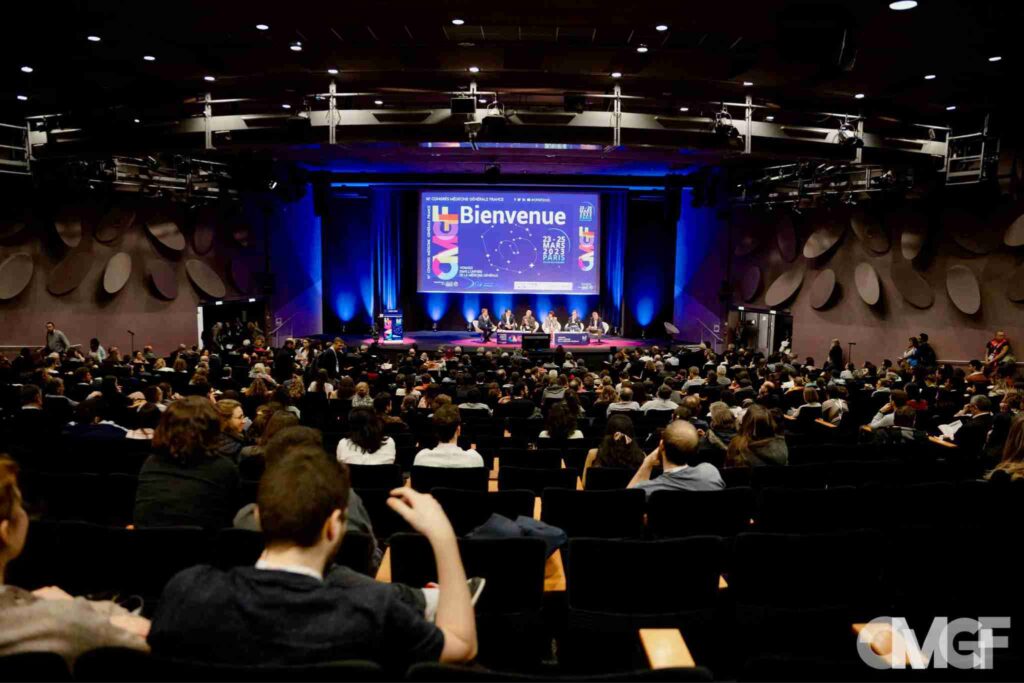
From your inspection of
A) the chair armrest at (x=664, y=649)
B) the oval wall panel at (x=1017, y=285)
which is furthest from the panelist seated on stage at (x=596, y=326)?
the chair armrest at (x=664, y=649)

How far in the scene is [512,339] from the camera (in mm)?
19078

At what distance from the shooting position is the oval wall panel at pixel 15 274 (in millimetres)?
12703

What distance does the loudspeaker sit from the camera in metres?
16.7

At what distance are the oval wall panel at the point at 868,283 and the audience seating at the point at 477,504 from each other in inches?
522

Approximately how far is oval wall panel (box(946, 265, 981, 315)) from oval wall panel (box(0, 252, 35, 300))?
17.9 metres

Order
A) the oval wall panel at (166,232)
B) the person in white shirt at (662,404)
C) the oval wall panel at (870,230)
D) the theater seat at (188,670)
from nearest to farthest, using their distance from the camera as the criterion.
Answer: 1. the theater seat at (188,670)
2. the person in white shirt at (662,404)
3. the oval wall panel at (870,230)
4. the oval wall panel at (166,232)

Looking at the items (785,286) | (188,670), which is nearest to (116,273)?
(188,670)

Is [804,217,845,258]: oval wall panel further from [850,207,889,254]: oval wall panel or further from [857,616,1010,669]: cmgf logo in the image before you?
[857,616,1010,669]: cmgf logo

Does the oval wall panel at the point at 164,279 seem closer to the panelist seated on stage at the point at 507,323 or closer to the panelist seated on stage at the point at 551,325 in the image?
the panelist seated on stage at the point at 507,323

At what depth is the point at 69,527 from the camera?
2672 millimetres

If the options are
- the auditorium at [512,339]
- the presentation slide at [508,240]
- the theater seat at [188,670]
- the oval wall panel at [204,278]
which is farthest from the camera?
the presentation slide at [508,240]

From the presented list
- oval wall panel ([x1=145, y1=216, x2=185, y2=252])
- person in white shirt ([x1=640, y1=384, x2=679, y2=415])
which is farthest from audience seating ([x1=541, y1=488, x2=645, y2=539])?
oval wall panel ([x1=145, y1=216, x2=185, y2=252])

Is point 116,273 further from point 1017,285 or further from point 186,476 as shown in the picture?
point 1017,285

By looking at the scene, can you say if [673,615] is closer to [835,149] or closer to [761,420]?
[761,420]
